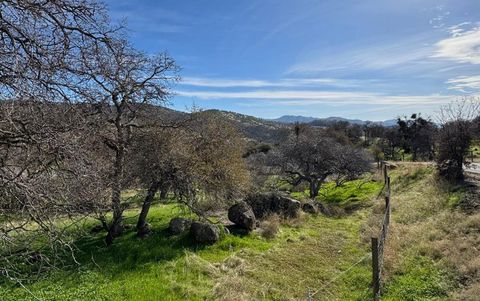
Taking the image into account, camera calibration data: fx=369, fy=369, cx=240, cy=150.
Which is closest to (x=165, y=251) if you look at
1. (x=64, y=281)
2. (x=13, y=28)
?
(x=64, y=281)

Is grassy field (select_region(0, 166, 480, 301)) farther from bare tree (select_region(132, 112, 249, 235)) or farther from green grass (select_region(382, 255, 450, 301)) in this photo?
bare tree (select_region(132, 112, 249, 235))

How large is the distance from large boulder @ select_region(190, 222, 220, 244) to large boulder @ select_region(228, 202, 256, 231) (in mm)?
1818

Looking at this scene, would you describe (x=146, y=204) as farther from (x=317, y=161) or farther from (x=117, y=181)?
(x=317, y=161)

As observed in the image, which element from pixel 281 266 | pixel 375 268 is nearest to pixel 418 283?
pixel 375 268

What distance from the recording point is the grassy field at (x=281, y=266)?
10.0 metres

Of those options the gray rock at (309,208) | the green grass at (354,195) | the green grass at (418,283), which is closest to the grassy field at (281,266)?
the green grass at (418,283)

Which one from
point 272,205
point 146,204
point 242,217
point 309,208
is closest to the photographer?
point 146,204

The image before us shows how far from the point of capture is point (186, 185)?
14.9 meters

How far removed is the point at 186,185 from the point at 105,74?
1001 centimetres

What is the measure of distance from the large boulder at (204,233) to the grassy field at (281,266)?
0.30 metres

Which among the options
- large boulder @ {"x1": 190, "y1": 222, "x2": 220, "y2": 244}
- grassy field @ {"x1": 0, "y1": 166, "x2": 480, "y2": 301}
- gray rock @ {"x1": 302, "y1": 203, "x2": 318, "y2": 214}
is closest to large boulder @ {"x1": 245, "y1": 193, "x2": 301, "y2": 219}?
gray rock @ {"x1": 302, "y1": 203, "x2": 318, "y2": 214}

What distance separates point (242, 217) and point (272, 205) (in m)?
3.99

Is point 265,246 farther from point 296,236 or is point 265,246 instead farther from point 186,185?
point 186,185

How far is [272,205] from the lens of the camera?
19.8 metres
